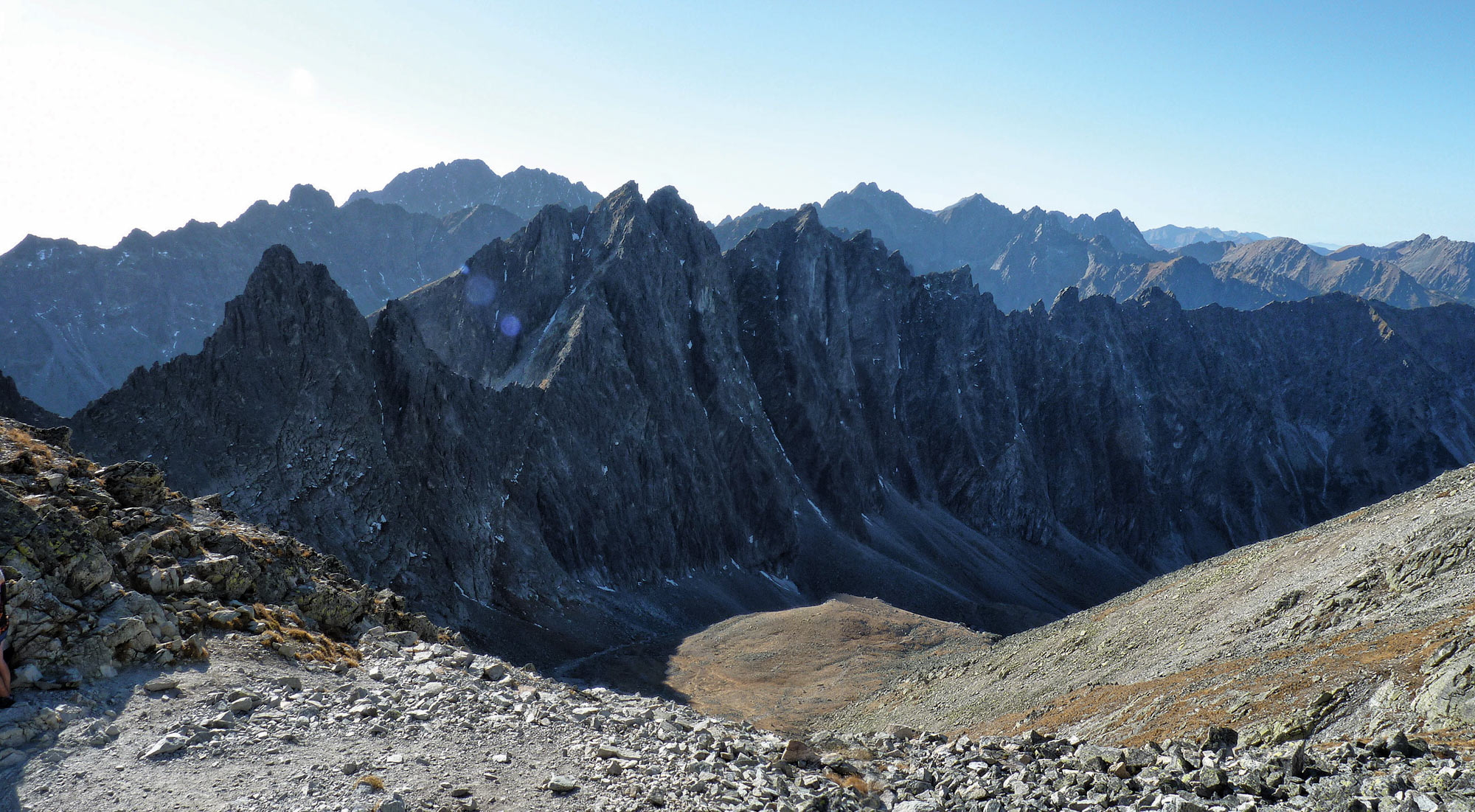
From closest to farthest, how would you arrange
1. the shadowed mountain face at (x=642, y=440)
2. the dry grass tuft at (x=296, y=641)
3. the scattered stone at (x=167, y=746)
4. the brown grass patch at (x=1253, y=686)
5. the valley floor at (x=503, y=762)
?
1. the valley floor at (x=503, y=762)
2. the scattered stone at (x=167, y=746)
3. the dry grass tuft at (x=296, y=641)
4. the brown grass patch at (x=1253, y=686)
5. the shadowed mountain face at (x=642, y=440)

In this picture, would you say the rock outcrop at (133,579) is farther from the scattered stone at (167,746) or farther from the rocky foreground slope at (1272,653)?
the rocky foreground slope at (1272,653)

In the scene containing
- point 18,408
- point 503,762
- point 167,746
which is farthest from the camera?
point 18,408

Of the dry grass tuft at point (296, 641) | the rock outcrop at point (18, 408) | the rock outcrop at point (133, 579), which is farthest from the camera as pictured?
the rock outcrop at point (18, 408)

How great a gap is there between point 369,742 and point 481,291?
12815 cm

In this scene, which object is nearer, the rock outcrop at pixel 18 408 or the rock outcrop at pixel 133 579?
the rock outcrop at pixel 133 579

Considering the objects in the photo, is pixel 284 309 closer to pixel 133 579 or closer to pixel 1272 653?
pixel 133 579

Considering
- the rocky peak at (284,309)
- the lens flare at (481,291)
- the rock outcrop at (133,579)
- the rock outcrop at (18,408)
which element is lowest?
the rock outcrop at (133,579)

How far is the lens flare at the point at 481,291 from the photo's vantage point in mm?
135250

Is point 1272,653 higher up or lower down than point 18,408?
lower down

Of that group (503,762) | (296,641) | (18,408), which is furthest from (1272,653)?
(18,408)

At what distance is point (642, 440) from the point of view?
403ft

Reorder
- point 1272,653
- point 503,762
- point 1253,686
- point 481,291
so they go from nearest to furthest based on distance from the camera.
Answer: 1. point 503,762
2. point 1253,686
3. point 1272,653
4. point 481,291

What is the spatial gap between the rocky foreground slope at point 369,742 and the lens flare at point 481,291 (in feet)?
387

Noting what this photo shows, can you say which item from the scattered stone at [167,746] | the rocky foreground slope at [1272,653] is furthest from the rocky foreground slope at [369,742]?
the rocky foreground slope at [1272,653]
